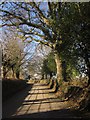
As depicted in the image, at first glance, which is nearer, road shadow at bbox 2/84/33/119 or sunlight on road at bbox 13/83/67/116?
road shadow at bbox 2/84/33/119

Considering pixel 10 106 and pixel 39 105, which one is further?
pixel 10 106

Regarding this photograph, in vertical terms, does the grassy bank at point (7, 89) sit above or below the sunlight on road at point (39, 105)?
above

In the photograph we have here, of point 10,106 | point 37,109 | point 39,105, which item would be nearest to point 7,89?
point 10,106

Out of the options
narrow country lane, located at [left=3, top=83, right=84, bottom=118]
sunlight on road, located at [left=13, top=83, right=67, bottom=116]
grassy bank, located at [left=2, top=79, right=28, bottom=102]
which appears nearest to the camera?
narrow country lane, located at [left=3, top=83, right=84, bottom=118]

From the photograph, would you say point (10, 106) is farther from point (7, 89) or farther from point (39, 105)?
point (7, 89)

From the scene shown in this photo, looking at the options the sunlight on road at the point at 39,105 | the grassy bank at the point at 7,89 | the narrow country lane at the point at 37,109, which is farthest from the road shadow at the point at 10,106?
the grassy bank at the point at 7,89

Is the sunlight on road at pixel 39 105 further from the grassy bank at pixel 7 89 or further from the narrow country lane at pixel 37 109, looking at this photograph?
the grassy bank at pixel 7 89

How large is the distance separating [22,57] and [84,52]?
50.3m

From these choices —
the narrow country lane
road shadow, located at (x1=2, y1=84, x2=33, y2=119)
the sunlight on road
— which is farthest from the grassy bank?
the narrow country lane

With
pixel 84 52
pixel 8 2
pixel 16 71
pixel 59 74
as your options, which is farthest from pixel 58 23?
pixel 16 71

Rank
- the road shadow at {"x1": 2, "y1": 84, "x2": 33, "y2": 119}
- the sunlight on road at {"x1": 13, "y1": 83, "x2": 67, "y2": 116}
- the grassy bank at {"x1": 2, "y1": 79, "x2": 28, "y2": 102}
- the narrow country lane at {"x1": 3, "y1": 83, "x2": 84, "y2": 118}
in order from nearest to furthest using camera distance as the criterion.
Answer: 1. the narrow country lane at {"x1": 3, "y1": 83, "x2": 84, "y2": 118}
2. the road shadow at {"x1": 2, "y1": 84, "x2": 33, "y2": 119}
3. the sunlight on road at {"x1": 13, "y1": 83, "x2": 67, "y2": 116}
4. the grassy bank at {"x1": 2, "y1": 79, "x2": 28, "y2": 102}

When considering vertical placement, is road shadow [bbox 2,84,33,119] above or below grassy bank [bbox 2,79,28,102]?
below

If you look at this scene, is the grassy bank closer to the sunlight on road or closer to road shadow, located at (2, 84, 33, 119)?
road shadow, located at (2, 84, 33, 119)

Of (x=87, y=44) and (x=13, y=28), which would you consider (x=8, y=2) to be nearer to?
(x=13, y=28)
